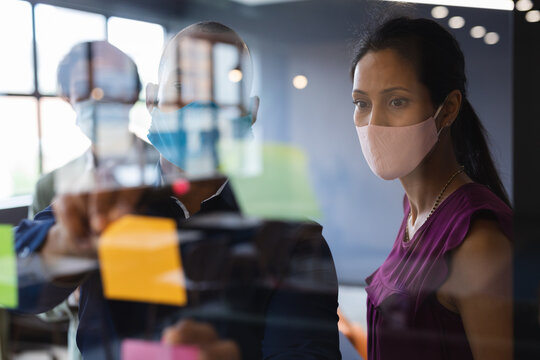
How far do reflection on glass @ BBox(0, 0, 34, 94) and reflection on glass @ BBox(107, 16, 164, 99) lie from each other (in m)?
0.23

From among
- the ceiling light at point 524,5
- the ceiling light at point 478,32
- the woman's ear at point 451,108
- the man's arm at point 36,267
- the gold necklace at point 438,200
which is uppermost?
the ceiling light at point 524,5

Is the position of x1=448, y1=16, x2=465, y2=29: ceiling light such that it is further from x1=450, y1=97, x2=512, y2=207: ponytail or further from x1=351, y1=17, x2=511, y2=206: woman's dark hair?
x1=450, y1=97, x2=512, y2=207: ponytail

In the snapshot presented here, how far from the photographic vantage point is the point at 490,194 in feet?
3.12

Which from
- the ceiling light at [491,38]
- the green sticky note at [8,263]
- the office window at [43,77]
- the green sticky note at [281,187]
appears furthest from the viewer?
the green sticky note at [8,263]

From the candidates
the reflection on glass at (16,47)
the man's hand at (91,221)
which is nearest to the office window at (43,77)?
the reflection on glass at (16,47)

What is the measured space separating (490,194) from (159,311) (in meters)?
0.79

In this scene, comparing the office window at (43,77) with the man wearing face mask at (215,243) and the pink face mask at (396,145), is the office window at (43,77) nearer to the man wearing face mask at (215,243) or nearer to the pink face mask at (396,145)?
A: the man wearing face mask at (215,243)

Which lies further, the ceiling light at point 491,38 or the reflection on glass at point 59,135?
the reflection on glass at point 59,135

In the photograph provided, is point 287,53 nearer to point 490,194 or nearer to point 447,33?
point 447,33

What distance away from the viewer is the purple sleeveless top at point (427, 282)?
3.16 feet

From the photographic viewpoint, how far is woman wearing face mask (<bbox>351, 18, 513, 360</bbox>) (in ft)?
3.12

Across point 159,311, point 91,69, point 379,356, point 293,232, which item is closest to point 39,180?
point 91,69

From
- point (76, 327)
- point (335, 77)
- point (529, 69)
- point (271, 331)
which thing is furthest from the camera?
point (76, 327)

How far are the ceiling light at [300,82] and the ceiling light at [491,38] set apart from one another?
360 millimetres
